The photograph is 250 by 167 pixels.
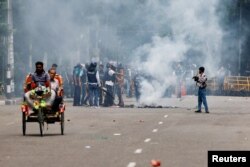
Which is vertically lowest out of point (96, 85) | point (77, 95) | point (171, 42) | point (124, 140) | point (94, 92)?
point (124, 140)

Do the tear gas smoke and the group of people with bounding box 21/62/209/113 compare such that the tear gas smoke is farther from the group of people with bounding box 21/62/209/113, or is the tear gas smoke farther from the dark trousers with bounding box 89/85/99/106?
the dark trousers with bounding box 89/85/99/106

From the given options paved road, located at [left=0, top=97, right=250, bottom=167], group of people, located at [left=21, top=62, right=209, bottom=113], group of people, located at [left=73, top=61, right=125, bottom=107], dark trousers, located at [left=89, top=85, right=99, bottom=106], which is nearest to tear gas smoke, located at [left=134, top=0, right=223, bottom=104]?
group of people, located at [left=21, top=62, right=209, bottom=113]

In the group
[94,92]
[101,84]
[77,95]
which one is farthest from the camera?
[101,84]

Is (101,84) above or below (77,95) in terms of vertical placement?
above

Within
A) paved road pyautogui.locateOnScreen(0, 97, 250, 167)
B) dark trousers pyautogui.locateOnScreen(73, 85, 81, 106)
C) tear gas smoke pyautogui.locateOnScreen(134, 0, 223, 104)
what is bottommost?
paved road pyautogui.locateOnScreen(0, 97, 250, 167)

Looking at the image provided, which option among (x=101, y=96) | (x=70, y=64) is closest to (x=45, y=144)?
(x=101, y=96)

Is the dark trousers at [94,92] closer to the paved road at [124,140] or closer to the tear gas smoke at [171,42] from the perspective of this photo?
the tear gas smoke at [171,42]

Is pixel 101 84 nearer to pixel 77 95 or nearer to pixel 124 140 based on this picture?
pixel 77 95

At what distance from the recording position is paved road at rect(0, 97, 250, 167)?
16.2 metres

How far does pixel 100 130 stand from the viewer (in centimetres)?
2358

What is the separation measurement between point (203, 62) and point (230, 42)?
146 inches

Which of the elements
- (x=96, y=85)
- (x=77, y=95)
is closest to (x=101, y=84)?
(x=77, y=95)

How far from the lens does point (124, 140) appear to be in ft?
66.9

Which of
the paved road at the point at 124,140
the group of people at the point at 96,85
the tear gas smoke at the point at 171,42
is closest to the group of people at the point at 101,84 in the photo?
the group of people at the point at 96,85
